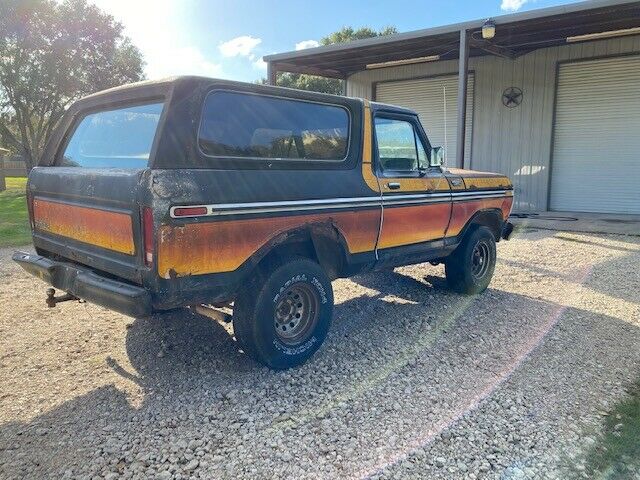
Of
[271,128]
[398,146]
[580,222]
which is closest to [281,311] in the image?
[271,128]

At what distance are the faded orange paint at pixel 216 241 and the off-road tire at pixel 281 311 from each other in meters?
0.29

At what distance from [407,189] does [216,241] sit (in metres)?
2.14

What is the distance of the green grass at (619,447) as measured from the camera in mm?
2797

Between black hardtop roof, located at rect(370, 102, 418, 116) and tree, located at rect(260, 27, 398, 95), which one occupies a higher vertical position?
tree, located at rect(260, 27, 398, 95)

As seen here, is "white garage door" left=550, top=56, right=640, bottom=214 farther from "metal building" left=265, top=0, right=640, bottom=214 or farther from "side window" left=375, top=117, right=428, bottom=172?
"side window" left=375, top=117, right=428, bottom=172

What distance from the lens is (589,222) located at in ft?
38.4

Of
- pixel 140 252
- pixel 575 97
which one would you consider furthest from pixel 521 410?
pixel 575 97

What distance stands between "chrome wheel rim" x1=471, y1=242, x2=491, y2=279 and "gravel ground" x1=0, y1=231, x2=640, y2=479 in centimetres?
37

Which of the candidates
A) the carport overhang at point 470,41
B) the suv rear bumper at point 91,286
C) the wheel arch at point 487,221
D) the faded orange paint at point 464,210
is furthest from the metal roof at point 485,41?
the suv rear bumper at point 91,286

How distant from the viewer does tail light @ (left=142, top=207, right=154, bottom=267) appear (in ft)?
10.0

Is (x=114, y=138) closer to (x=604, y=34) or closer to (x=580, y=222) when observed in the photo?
(x=580, y=222)

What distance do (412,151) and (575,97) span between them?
10.3 meters

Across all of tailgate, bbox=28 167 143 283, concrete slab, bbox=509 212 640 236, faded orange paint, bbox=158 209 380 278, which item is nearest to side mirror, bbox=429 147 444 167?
faded orange paint, bbox=158 209 380 278

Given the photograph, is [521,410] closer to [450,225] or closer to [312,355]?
[312,355]
